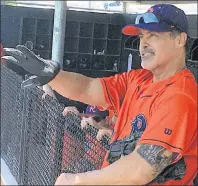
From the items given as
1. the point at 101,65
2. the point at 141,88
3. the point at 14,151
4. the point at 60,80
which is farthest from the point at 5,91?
the point at 101,65

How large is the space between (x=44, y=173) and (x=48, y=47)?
27.9 feet

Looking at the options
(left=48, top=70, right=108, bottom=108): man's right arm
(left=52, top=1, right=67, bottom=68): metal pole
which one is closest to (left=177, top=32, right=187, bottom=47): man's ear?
(left=48, top=70, right=108, bottom=108): man's right arm

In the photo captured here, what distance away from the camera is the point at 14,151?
3.83 meters

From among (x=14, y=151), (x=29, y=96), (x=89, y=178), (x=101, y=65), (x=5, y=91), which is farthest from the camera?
(x=101, y=65)

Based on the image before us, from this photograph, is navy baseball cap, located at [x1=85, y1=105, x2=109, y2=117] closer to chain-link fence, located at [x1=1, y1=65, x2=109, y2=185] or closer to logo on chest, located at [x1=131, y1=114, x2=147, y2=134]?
chain-link fence, located at [x1=1, y1=65, x2=109, y2=185]

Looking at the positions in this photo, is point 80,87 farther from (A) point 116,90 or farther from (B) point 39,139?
(B) point 39,139

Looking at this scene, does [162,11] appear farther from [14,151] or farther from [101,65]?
[101,65]

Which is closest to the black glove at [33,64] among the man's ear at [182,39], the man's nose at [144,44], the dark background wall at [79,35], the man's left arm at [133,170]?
the man's nose at [144,44]

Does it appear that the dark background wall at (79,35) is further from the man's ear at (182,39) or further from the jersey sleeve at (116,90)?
the man's ear at (182,39)

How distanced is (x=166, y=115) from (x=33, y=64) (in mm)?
837

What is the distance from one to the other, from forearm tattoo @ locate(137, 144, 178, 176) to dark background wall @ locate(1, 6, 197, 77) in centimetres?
949

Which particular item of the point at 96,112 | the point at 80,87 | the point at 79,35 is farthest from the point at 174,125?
the point at 79,35

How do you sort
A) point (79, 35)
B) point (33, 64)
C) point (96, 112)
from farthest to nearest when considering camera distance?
point (79, 35) < point (96, 112) < point (33, 64)

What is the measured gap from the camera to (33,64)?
2127 millimetres
